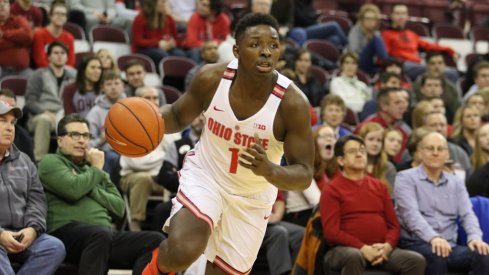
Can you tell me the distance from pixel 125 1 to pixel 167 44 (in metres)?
1.77

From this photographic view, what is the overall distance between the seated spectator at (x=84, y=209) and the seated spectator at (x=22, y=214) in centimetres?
17

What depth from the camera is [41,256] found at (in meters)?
5.72

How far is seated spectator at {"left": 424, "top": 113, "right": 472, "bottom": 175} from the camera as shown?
8148mm

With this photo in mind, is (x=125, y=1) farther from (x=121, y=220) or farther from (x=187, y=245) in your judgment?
(x=187, y=245)

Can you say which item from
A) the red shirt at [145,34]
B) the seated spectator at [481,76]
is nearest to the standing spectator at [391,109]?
the seated spectator at [481,76]

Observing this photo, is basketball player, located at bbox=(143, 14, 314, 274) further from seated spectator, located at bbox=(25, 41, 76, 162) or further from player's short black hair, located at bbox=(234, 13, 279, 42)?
seated spectator, located at bbox=(25, 41, 76, 162)

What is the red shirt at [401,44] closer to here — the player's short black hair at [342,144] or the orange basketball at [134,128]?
the player's short black hair at [342,144]

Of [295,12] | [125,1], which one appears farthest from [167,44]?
[295,12]

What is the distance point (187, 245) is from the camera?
453 cm

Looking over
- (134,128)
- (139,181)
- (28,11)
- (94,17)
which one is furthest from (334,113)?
(94,17)

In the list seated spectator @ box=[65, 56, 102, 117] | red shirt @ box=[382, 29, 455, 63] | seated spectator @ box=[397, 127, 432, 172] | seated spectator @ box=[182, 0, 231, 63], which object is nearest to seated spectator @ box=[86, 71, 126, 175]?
seated spectator @ box=[65, 56, 102, 117]

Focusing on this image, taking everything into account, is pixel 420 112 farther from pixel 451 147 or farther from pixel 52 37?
pixel 52 37

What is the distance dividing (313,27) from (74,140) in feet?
21.2

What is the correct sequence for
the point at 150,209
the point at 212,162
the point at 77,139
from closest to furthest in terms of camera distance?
the point at 212,162
the point at 77,139
the point at 150,209
